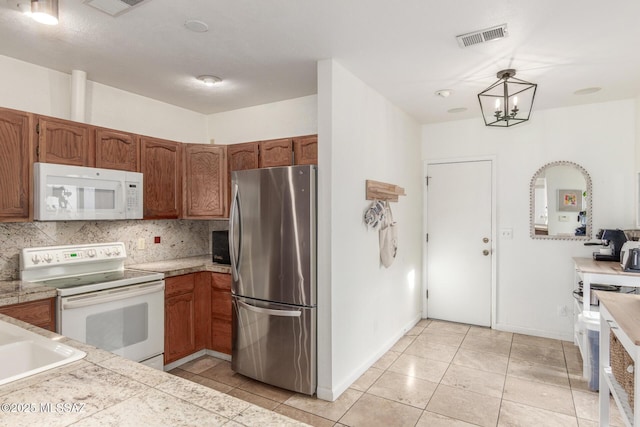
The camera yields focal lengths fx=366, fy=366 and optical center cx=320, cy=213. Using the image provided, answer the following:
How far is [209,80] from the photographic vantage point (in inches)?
125

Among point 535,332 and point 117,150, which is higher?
point 117,150

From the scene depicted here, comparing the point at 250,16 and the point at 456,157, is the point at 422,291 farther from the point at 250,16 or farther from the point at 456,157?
the point at 250,16

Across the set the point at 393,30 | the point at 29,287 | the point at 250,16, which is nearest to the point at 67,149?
the point at 29,287

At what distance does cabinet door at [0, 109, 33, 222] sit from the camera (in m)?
2.45

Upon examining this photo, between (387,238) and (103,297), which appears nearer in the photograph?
(103,297)

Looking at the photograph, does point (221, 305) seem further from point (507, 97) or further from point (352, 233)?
point (507, 97)

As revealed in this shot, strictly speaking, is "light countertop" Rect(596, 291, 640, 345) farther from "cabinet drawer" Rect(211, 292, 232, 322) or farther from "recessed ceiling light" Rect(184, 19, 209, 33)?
"cabinet drawer" Rect(211, 292, 232, 322)

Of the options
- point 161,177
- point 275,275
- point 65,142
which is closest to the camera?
point 65,142

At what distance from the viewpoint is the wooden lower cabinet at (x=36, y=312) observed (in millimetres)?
2223

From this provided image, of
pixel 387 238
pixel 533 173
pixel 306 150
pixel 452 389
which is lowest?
pixel 452 389

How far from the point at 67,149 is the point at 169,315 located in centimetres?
155

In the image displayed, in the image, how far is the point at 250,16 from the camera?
2117 millimetres

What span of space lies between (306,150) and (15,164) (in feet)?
6.94

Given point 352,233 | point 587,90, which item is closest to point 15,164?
point 352,233
